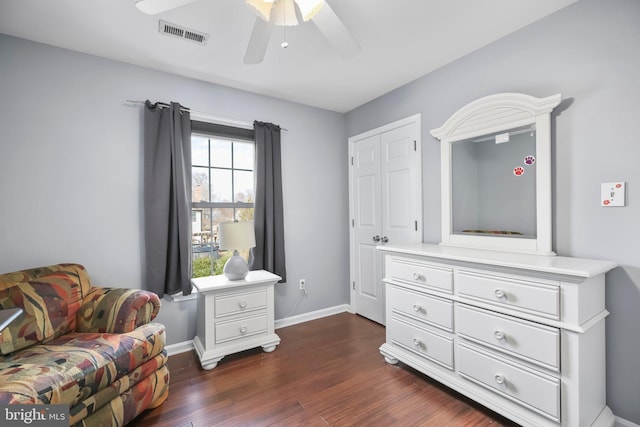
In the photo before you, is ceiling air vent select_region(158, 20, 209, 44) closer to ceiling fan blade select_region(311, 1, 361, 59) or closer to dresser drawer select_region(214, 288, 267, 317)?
ceiling fan blade select_region(311, 1, 361, 59)

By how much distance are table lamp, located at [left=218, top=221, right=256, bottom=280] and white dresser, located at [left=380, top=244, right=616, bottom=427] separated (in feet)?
4.62

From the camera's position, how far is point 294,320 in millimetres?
3299

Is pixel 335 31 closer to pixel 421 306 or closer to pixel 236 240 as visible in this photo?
pixel 236 240

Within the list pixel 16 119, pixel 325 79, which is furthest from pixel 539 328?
pixel 16 119

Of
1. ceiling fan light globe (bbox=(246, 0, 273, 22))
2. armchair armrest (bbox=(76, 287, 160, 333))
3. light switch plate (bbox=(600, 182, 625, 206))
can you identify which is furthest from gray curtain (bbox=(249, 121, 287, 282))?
light switch plate (bbox=(600, 182, 625, 206))

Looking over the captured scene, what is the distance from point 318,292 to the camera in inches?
138

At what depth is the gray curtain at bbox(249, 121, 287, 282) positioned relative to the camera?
9.96 feet

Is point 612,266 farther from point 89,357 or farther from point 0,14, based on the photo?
point 0,14

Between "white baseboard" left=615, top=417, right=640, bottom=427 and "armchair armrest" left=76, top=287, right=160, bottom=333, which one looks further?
"armchair armrest" left=76, top=287, right=160, bottom=333

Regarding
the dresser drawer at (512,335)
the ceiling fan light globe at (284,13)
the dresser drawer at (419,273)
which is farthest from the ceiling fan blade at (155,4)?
the dresser drawer at (512,335)

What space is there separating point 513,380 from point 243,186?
107 inches

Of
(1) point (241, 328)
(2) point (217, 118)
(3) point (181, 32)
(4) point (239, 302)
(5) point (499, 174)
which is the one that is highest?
(3) point (181, 32)

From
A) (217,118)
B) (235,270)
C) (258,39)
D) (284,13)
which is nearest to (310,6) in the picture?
(284,13)

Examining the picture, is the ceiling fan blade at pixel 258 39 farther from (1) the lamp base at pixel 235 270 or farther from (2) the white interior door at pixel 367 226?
(2) the white interior door at pixel 367 226
